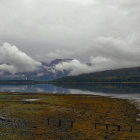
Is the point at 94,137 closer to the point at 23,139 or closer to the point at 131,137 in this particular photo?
the point at 131,137

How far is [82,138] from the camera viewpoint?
103ft

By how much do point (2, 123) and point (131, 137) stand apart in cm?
2678

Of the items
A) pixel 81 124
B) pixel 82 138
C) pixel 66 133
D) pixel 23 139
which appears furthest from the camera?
pixel 81 124

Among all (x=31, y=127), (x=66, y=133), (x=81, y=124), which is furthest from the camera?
(x=81, y=124)

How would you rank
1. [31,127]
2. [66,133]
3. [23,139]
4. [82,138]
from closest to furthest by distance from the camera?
[23,139] < [82,138] < [66,133] < [31,127]

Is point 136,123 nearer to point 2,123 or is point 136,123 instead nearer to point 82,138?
point 82,138

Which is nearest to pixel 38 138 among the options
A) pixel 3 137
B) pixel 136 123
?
pixel 3 137

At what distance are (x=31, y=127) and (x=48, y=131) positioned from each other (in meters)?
4.43

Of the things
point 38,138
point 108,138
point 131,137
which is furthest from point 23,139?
point 131,137

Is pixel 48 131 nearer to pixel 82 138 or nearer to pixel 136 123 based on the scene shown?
pixel 82 138

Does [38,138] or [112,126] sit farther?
[112,126]

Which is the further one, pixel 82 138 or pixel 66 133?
pixel 66 133

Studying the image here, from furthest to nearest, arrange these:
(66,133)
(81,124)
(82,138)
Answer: (81,124) → (66,133) → (82,138)

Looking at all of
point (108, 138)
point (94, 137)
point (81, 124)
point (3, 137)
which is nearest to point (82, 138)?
point (94, 137)
